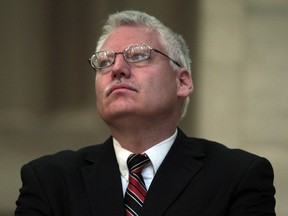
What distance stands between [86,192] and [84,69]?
2.03 metres

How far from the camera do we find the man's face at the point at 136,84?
3.36m

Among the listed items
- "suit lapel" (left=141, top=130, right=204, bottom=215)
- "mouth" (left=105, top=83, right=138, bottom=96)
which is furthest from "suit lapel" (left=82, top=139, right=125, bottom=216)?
"mouth" (left=105, top=83, right=138, bottom=96)

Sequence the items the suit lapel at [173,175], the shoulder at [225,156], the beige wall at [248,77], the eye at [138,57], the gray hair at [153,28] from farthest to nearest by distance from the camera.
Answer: the beige wall at [248,77], the gray hair at [153,28], the eye at [138,57], the shoulder at [225,156], the suit lapel at [173,175]

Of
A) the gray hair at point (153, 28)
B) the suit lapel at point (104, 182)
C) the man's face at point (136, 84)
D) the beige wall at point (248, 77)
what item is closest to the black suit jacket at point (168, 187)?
the suit lapel at point (104, 182)

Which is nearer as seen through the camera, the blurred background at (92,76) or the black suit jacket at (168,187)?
the black suit jacket at (168,187)

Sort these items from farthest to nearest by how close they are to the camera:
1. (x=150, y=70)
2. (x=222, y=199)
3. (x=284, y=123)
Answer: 1. (x=284, y=123)
2. (x=150, y=70)
3. (x=222, y=199)

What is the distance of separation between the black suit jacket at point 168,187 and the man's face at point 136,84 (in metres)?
0.20

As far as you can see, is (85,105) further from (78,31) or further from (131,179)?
(131,179)

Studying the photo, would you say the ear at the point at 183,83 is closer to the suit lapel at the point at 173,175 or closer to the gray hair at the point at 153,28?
the gray hair at the point at 153,28

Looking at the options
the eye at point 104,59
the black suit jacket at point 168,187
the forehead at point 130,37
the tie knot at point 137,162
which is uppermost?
the forehead at point 130,37

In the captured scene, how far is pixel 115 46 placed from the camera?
350cm

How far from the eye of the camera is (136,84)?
3.37 metres

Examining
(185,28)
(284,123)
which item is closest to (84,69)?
(185,28)

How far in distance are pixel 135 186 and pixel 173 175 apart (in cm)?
17
